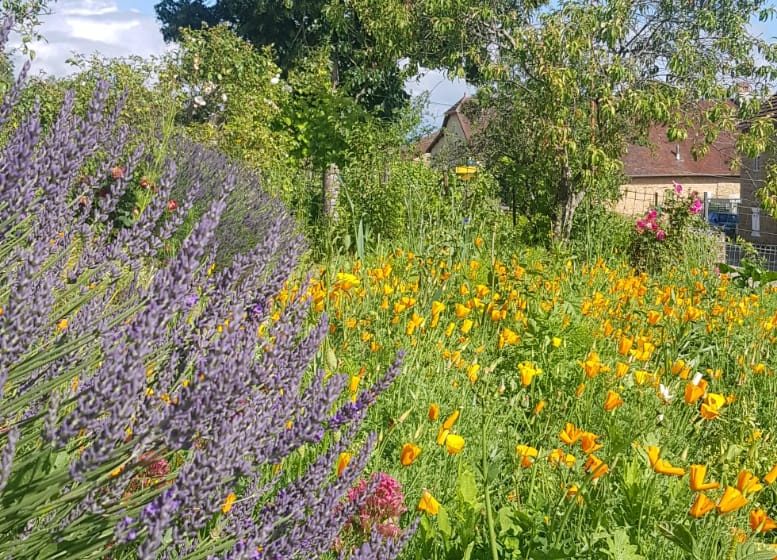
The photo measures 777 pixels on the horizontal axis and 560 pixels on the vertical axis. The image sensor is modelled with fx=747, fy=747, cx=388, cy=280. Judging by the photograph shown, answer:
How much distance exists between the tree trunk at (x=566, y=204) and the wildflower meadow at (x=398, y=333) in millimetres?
59

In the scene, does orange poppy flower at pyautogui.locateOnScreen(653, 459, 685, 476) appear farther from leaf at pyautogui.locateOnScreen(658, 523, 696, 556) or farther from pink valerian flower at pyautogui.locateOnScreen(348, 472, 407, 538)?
pink valerian flower at pyautogui.locateOnScreen(348, 472, 407, 538)

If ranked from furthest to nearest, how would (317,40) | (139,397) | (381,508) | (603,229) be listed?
1. (317,40)
2. (603,229)
3. (381,508)
4. (139,397)

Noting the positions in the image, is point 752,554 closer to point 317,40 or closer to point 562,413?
point 562,413

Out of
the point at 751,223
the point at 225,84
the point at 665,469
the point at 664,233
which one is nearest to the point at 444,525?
the point at 665,469

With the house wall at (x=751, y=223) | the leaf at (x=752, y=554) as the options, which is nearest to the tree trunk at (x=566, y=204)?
the leaf at (x=752, y=554)

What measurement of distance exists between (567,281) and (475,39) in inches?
280

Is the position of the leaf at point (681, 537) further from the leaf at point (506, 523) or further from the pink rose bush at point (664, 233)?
the pink rose bush at point (664, 233)

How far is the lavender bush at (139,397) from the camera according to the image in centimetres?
80

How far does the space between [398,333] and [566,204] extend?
7958 mm

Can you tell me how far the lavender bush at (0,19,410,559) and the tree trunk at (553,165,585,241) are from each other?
32.2 feet

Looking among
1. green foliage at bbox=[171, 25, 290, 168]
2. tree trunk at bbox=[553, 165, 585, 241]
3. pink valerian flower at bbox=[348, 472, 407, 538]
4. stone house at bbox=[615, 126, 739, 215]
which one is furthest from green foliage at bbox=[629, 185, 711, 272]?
stone house at bbox=[615, 126, 739, 215]

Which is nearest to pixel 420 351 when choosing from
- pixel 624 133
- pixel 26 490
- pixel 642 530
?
pixel 642 530

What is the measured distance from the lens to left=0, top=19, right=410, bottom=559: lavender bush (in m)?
0.80

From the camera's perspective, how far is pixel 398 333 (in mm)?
3508
